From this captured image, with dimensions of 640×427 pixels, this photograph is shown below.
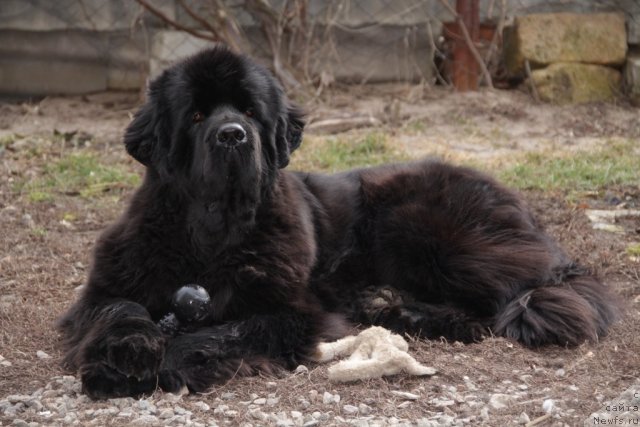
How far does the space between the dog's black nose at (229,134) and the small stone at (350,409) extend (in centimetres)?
115

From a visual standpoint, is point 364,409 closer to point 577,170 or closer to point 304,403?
point 304,403

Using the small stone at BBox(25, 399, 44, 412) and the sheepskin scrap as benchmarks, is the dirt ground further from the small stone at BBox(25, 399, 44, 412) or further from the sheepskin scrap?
the small stone at BBox(25, 399, 44, 412)

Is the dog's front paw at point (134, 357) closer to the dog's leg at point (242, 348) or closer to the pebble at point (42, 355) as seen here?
the dog's leg at point (242, 348)

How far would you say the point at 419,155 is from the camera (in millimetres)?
8227

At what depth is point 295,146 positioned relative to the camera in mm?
4660

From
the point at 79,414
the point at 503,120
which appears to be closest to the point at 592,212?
the point at 503,120

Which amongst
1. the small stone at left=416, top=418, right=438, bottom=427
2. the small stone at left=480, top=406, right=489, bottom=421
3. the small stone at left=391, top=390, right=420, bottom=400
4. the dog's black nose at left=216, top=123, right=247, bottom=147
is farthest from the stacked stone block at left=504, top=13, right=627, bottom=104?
the small stone at left=416, top=418, right=438, bottom=427

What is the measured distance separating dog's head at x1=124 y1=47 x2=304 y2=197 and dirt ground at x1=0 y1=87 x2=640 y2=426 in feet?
2.85

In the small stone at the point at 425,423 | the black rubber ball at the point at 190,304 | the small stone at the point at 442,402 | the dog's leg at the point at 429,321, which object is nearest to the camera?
the small stone at the point at 425,423

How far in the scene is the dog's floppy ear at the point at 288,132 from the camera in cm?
451

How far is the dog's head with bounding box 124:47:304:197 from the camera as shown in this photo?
4164 millimetres

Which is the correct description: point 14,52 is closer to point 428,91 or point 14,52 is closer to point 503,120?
point 428,91

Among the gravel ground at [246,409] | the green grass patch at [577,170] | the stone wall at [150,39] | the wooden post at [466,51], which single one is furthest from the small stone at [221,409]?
the wooden post at [466,51]

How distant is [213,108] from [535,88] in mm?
6223
